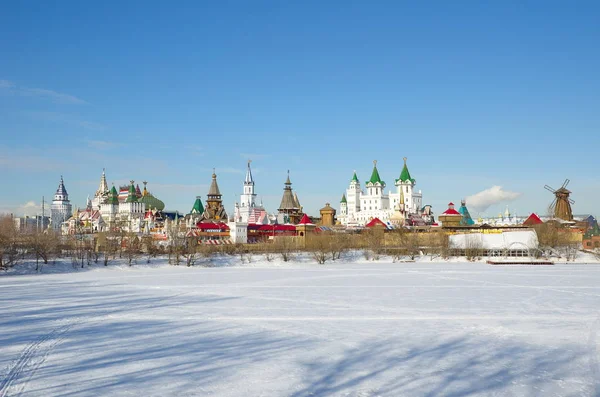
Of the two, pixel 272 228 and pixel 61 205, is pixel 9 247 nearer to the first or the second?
pixel 272 228

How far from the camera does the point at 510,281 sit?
1223 inches

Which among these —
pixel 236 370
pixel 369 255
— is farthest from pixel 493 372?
pixel 369 255

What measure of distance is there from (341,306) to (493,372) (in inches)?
380

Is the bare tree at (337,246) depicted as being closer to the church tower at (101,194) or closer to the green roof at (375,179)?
the green roof at (375,179)

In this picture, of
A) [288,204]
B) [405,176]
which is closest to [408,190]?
[405,176]

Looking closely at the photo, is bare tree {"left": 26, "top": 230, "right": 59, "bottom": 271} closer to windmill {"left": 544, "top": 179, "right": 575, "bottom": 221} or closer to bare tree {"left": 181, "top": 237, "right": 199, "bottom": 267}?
bare tree {"left": 181, "top": 237, "right": 199, "bottom": 267}

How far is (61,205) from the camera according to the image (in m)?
162

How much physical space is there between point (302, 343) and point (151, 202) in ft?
341

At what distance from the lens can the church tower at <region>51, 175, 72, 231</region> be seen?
15875 centimetres

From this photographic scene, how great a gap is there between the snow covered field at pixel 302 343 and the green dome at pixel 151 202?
89796 millimetres

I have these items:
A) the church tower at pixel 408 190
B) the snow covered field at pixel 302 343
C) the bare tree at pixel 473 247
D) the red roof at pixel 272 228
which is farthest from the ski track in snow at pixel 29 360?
the church tower at pixel 408 190

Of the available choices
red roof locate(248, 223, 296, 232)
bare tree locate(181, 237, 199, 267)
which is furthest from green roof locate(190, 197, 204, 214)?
bare tree locate(181, 237, 199, 267)

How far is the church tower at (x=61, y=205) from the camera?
159 m

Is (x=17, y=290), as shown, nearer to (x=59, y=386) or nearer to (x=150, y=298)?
(x=150, y=298)
